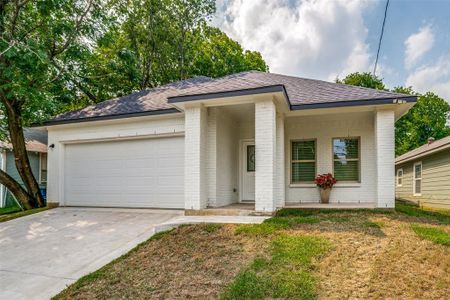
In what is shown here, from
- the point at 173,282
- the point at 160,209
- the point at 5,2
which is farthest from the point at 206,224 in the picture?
the point at 5,2

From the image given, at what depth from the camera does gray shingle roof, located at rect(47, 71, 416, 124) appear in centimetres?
779

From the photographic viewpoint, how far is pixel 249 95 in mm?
7227

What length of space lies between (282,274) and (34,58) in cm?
896

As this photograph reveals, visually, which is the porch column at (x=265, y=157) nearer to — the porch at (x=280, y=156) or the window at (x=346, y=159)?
the porch at (x=280, y=156)

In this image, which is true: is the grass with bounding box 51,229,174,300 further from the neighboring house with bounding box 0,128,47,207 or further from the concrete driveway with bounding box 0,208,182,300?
the neighboring house with bounding box 0,128,47,207

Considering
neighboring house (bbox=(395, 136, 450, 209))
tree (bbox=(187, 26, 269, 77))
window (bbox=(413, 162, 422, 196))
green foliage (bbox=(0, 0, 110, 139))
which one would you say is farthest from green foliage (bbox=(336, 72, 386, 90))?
green foliage (bbox=(0, 0, 110, 139))

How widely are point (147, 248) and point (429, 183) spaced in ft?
45.3

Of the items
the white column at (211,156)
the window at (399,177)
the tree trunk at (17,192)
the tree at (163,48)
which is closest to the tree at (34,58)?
the tree trunk at (17,192)

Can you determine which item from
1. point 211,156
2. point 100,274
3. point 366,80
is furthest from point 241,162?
point 366,80

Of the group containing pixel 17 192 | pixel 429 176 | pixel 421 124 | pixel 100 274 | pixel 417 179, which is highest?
pixel 421 124

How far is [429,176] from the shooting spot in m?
14.4

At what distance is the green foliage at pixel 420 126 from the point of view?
32.6 m

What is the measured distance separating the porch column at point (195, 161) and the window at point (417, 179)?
12.8m

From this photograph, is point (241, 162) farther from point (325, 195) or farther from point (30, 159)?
point (30, 159)
